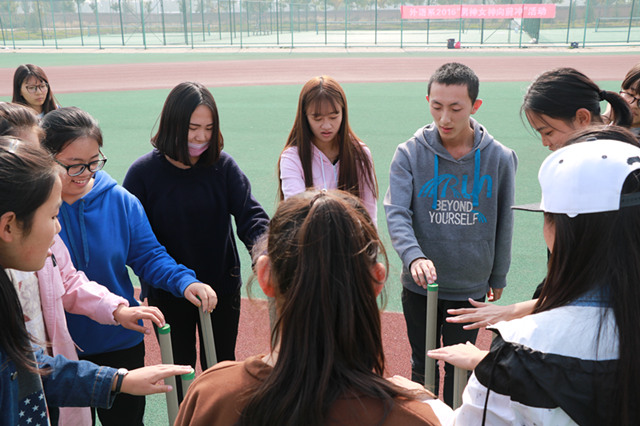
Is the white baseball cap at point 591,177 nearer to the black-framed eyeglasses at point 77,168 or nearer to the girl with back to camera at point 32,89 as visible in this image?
the black-framed eyeglasses at point 77,168

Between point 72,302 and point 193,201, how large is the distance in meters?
0.93

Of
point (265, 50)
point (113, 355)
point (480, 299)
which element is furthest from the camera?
point (265, 50)

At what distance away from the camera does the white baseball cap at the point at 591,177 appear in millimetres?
1422

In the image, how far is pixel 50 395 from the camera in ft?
6.11

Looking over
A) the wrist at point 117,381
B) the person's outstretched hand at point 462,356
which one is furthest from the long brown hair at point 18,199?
the person's outstretched hand at point 462,356

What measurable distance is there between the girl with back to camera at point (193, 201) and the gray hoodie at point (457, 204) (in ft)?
2.83

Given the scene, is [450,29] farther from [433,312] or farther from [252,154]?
[433,312]

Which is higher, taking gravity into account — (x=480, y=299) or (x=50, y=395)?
(x=50, y=395)

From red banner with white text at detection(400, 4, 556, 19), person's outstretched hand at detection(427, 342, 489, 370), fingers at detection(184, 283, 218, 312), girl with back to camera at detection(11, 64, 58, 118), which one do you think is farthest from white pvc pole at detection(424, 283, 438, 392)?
red banner with white text at detection(400, 4, 556, 19)

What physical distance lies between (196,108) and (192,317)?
3.92ft

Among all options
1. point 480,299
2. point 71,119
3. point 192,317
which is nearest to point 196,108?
point 71,119

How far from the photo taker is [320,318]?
4.58ft

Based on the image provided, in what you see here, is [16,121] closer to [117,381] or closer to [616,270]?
[117,381]

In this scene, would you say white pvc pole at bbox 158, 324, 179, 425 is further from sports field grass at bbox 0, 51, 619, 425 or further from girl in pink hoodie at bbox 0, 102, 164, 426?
sports field grass at bbox 0, 51, 619, 425
